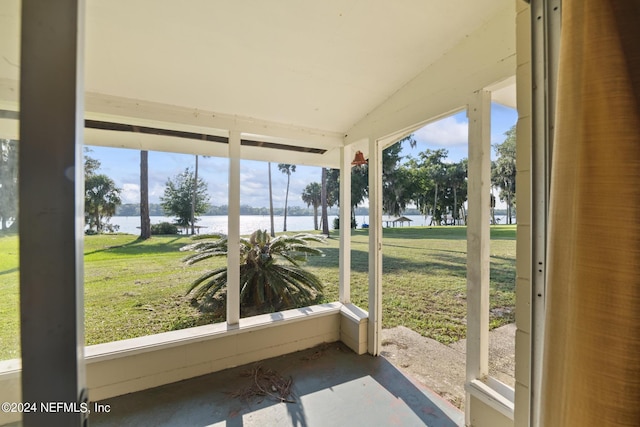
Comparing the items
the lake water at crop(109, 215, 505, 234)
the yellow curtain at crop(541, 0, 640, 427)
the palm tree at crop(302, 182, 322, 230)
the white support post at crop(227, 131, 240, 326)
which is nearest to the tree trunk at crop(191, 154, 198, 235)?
the lake water at crop(109, 215, 505, 234)

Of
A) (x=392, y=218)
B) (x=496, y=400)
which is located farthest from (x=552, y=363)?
(x=392, y=218)

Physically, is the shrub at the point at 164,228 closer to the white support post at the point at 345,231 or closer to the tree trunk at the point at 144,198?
the tree trunk at the point at 144,198

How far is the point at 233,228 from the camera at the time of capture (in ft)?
7.14

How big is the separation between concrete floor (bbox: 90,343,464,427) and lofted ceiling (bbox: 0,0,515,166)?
78.2 inches

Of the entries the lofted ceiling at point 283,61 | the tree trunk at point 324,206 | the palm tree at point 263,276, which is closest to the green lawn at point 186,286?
the palm tree at point 263,276

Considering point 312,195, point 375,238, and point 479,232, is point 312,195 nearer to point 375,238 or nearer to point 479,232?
point 375,238

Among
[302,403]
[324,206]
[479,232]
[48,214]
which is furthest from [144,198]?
[479,232]

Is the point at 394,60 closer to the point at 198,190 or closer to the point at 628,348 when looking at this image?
the point at 628,348

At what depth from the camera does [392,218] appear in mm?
10164

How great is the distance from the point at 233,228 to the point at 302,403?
4.75 feet

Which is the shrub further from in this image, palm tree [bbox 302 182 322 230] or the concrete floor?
palm tree [bbox 302 182 322 230]

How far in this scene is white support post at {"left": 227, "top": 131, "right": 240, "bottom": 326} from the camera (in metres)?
2.17

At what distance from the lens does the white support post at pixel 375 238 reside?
87.1 inches

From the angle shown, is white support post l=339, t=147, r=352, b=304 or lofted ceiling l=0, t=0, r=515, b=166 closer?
lofted ceiling l=0, t=0, r=515, b=166
